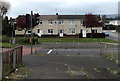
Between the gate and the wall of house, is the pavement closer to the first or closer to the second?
the gate

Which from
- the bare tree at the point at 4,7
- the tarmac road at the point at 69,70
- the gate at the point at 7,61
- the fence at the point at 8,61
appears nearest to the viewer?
the gate at the point at 7,61

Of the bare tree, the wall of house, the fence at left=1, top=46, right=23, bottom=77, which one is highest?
the bare tree

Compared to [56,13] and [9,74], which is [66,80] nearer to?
[9,74]

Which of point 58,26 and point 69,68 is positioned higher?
point 58,26

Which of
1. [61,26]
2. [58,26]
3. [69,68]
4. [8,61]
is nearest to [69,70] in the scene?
[69,68]

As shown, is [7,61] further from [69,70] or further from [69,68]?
[69,68]

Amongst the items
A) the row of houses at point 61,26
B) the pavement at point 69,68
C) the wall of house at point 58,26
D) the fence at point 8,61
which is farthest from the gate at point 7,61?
the wall of house at point 58,26

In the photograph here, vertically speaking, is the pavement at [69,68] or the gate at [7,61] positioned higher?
the gate at [7,61]

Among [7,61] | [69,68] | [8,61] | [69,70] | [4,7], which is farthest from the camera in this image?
[4,7]

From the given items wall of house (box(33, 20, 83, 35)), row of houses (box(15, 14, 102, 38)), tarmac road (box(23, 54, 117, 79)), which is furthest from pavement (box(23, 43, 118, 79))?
wall of house (box(33, 20, 83, 35))

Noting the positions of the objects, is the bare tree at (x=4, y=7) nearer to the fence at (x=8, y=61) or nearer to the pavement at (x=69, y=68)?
the pavement at (x=69, y=68)

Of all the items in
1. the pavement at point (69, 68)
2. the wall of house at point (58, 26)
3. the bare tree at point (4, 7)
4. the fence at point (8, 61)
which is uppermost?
the bare tree at point (4, 7)

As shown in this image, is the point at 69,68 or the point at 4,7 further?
the point at 4,7

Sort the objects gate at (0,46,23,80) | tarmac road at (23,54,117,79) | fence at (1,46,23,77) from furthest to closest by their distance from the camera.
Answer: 1. tarmac road at (23,54,117,79)
2. fence at (1,46,23,77)
3. gate at (0,46,23,80)
